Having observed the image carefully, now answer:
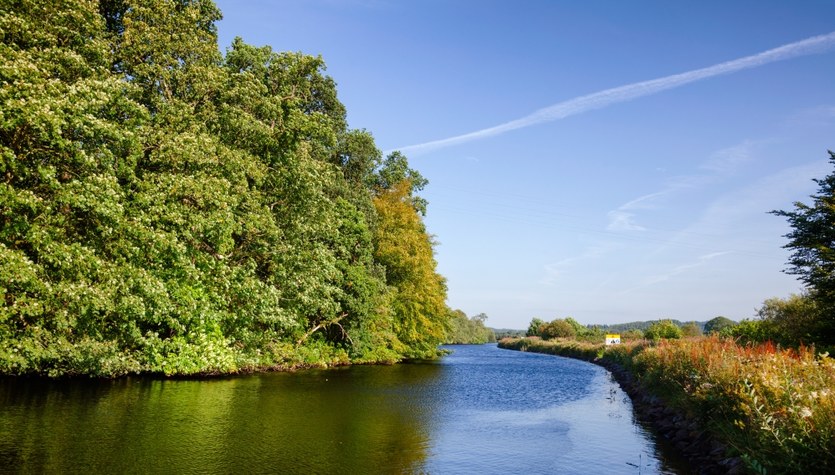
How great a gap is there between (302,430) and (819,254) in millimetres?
29349

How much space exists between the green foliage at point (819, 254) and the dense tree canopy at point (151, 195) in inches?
1162

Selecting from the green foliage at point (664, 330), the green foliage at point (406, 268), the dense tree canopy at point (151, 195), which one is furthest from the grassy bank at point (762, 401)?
the green foliage at point (664, 330)

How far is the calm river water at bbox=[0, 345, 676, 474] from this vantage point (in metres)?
14.2

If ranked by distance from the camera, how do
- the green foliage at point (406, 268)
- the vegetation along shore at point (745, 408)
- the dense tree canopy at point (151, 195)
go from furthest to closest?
1. the green foliage at point (406, 268)
2. the dense tree canopy at point (151, 195)
3. the vegetation along shore at point (745, 408)

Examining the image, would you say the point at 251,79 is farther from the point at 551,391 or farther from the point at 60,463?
the point at 551,391

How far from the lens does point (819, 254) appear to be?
96.2 feet

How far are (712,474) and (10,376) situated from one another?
32.3 meters

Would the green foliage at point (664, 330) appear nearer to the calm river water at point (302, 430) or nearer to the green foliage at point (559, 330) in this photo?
the calm river water at point (302, 430)

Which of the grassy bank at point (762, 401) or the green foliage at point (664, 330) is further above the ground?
the green foliage at point (664, 330)

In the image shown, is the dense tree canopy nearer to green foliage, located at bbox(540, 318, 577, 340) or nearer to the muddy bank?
the muddy bank

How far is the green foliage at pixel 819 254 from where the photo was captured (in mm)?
28906

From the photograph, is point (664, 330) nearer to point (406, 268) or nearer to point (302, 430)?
point (406, 268)

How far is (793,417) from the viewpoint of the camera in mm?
11977

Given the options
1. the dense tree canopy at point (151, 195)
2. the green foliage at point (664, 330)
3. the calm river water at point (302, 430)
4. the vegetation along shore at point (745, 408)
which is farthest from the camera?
the green foliage at point (664, 330)
